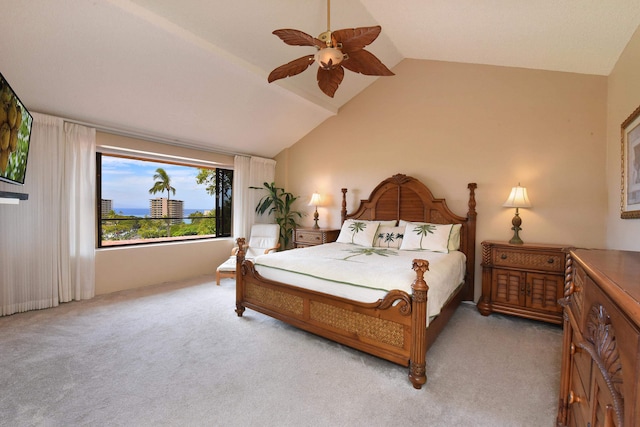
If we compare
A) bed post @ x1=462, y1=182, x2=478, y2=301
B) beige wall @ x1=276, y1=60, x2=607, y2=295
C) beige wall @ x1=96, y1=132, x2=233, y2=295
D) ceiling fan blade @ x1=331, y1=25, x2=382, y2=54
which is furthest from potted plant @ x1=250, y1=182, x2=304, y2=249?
ceiling fan blade @ x1=331, y1=25, x2=382, y2=54

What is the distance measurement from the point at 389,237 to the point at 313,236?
1334 millimetres

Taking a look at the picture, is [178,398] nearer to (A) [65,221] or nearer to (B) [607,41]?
(A) [65,221]

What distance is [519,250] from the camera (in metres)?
3.09

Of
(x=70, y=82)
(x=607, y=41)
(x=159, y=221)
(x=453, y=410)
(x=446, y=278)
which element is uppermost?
(x=607, y=41)

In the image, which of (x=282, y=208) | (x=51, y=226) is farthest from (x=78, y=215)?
(x=282, y=208)

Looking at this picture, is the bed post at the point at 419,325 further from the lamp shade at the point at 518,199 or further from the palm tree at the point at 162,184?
the palm tree at the point at 162,184

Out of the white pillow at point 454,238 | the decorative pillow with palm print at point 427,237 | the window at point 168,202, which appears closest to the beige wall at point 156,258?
the window at point 168,202

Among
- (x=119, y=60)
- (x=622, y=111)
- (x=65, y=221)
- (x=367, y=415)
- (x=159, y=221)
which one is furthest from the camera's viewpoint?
(x=159, y=221)

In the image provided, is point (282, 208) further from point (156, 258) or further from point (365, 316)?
point (365, 316)

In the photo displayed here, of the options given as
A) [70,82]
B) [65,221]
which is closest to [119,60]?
[70,82]

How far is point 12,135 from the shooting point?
2129 mm

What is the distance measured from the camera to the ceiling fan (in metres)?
1.95

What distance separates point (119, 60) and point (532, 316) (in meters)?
4.94

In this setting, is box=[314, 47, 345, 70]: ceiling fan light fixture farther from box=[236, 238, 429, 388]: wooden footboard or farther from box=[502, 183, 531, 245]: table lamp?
box=[502, 183, 531, 245]: table lamp
